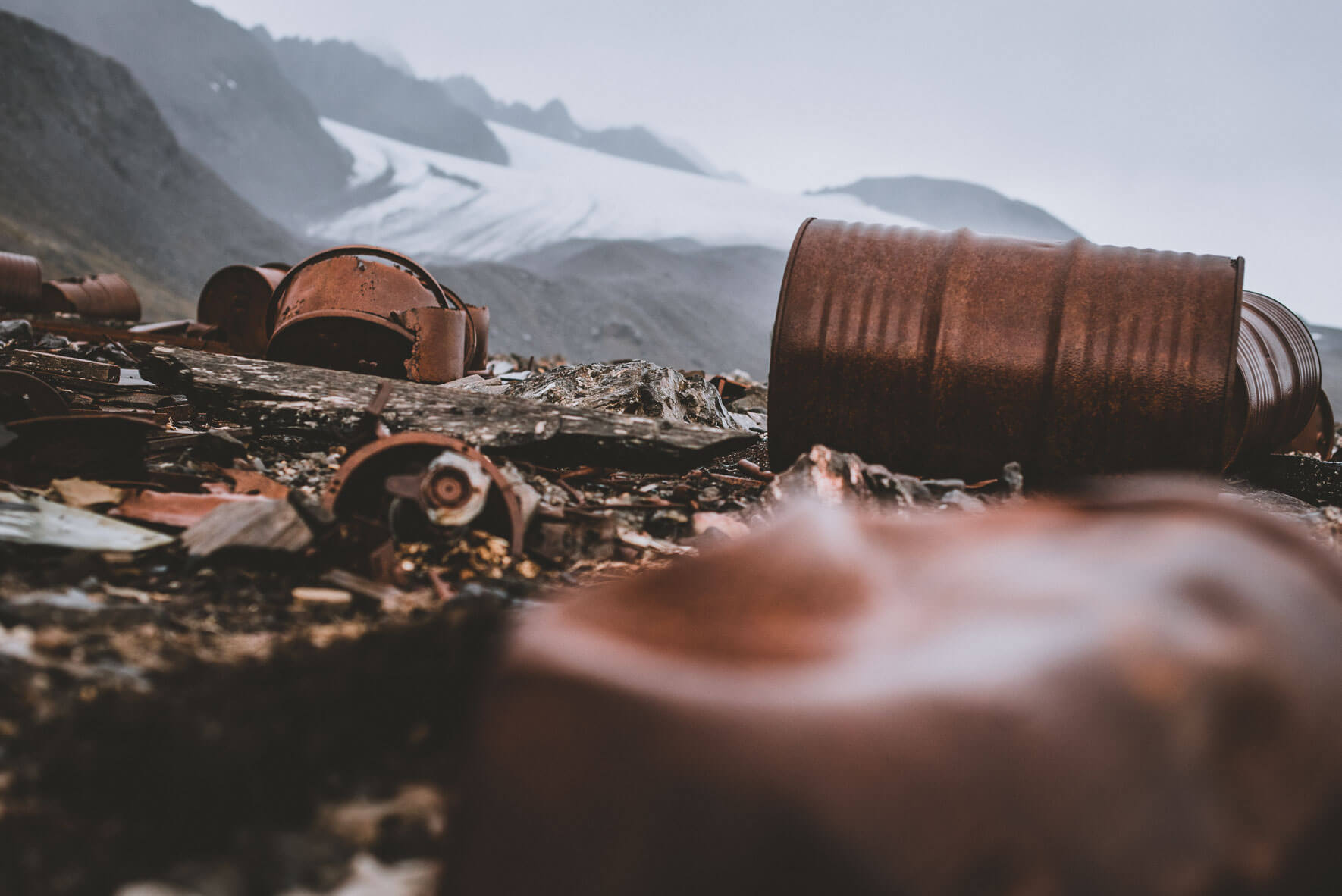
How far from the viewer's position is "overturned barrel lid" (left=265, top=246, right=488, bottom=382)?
4172mm

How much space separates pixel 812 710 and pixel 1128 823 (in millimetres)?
321

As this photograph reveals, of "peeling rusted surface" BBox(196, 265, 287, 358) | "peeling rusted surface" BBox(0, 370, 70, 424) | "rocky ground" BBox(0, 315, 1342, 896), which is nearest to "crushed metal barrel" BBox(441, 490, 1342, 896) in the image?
"rocky ground" BBox(0, 315, 1342, 896)

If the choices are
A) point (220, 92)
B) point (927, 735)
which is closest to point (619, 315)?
point (927, 735)

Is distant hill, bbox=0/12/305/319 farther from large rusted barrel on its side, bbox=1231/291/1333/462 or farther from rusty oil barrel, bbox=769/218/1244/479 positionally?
large rusted barrel on its side, bbox=1231/291/1333/462

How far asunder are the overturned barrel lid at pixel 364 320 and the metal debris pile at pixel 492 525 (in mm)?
17

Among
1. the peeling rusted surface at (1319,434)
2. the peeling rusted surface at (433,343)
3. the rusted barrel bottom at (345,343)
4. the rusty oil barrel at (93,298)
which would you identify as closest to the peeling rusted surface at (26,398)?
the rusted barrel bottom at (345,343)

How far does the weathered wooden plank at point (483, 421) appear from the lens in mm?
2928

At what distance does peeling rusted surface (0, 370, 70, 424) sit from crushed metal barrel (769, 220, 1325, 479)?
2582 mm

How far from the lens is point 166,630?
5.03 ft

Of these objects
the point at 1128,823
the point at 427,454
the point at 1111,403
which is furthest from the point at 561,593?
the point at 1111,403

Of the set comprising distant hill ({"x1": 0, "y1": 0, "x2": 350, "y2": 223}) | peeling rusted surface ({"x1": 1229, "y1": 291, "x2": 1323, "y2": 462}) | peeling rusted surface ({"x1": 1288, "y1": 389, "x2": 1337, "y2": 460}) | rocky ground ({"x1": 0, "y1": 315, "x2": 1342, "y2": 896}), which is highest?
distant hill ({"x1": 0, "y1": 0, "x2": 350, "y2": 223})

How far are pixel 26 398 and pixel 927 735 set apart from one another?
3247mm

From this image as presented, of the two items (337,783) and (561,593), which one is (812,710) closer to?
(337,783)

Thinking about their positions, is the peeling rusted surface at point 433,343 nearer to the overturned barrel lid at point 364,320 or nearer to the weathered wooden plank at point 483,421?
the overturned barrel lid at point 364,320
